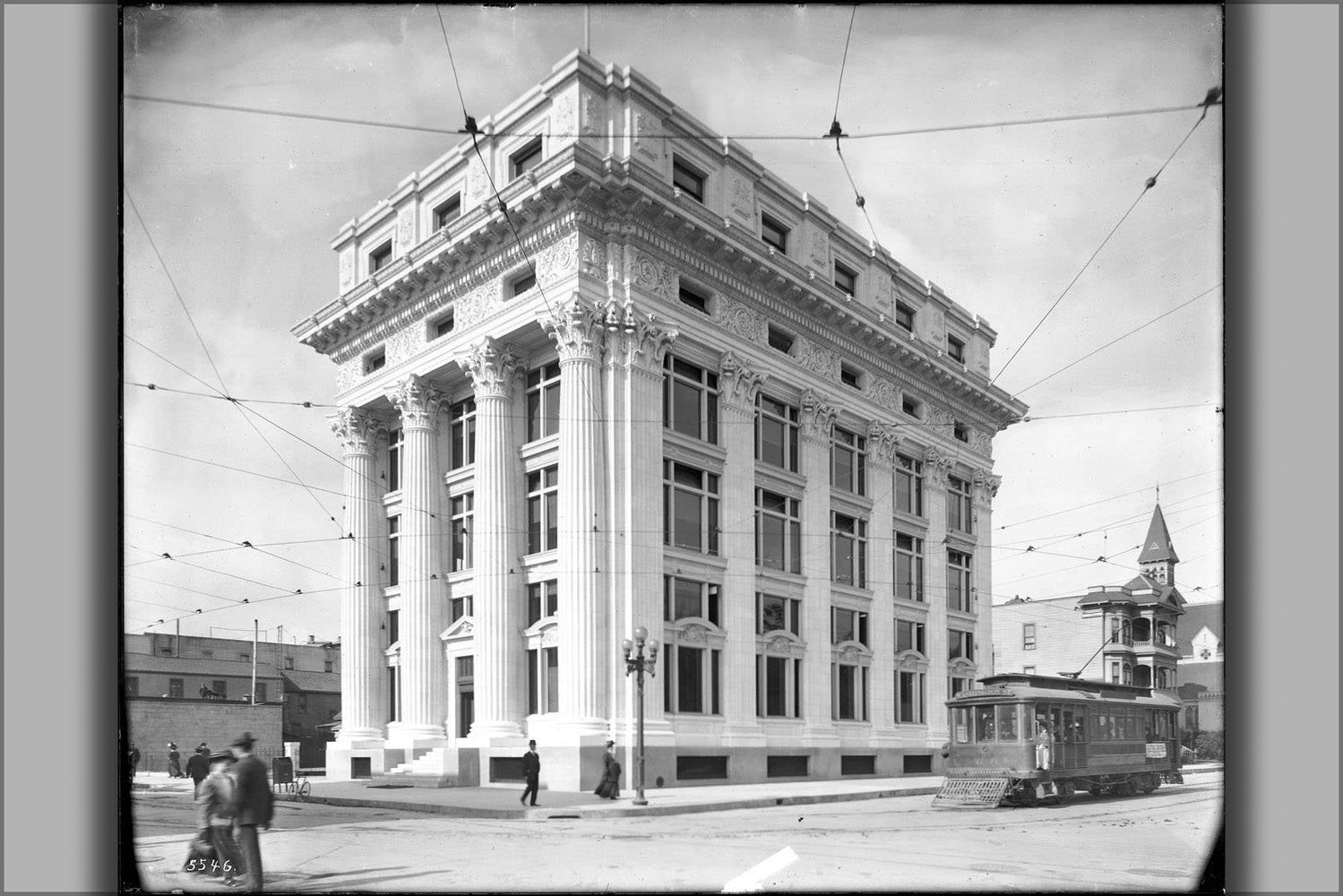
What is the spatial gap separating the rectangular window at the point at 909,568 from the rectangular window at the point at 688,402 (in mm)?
3578

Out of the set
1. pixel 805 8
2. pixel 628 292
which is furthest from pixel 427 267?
pixel 805 8

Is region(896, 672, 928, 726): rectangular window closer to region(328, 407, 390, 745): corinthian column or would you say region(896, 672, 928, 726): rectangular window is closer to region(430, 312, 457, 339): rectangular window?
region(328, 407, 390, 745): corinthian column

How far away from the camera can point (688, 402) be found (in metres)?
17.7

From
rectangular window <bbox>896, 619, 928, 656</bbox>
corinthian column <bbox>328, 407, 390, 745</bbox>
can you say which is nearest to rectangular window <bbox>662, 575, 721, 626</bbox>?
rectangular window <bbox>896, 619, 928, 656</bbox>

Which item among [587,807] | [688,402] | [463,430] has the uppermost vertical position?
[688,402]

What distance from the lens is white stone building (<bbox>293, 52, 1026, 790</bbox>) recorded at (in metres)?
16.3

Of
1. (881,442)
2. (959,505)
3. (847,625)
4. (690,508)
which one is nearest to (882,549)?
(847,625)

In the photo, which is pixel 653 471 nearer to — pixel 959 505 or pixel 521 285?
pixel 521 285

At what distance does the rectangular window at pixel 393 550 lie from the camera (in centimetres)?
1669

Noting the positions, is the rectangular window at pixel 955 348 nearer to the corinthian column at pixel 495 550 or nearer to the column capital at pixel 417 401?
the corinthian column at pixel 495 550

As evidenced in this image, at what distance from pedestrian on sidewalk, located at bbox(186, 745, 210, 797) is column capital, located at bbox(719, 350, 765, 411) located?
9.20m

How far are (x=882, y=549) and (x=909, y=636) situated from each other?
1.57 metres
